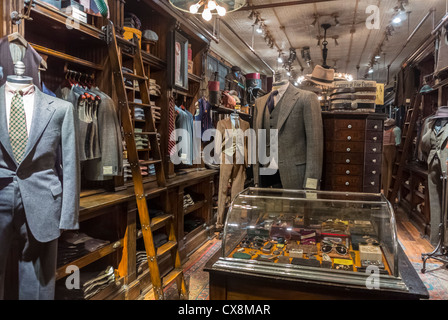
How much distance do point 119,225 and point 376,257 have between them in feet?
6.42

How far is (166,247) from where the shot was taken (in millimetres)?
3271

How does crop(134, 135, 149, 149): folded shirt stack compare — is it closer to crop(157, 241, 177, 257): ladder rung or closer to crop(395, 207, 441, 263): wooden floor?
crop(157, 241, 177, 257): ladder rung

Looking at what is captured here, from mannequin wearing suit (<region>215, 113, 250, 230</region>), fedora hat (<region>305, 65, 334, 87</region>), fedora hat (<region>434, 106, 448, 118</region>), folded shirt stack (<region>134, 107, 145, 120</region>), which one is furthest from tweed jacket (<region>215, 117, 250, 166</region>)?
fedora hat (<region>434, 106, 448, 118</region>)

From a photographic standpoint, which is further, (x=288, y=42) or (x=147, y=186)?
(x=288, y=42)

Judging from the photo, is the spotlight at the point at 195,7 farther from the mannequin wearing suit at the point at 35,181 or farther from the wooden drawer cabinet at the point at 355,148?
the wooden drawer cabinet at the point at 355,148

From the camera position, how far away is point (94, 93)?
257 cm

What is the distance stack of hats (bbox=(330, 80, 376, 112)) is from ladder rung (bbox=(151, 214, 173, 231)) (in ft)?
6.26

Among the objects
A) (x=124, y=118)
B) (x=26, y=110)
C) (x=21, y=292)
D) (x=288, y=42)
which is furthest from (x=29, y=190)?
(x=288, y=42)

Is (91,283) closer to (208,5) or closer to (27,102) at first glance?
(27,102)

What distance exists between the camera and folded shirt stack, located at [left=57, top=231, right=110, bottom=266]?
2.22 meters

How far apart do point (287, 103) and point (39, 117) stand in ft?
5.47

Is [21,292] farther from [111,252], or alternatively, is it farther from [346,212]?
[346,212]

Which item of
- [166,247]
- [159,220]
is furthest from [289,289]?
[166,247]

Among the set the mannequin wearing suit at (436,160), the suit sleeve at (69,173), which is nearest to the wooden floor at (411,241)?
the mannequin wearing suit at (436,160)
